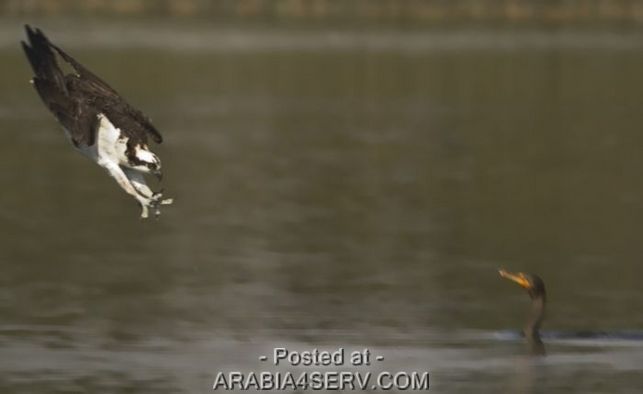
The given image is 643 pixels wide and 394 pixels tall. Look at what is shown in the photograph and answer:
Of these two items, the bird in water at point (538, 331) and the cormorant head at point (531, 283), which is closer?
the bird in water at point (538, 331)

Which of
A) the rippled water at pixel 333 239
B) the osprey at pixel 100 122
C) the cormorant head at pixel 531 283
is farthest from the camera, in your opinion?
the cormorant head at pixel 531 283

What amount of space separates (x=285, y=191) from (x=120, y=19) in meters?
52.9

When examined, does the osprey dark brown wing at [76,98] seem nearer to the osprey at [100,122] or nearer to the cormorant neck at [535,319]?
the osprey at [100,122]

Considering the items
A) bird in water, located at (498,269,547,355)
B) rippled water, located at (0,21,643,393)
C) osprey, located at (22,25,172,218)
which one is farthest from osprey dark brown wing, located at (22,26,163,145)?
bird in water, located at (498,269,547,355)

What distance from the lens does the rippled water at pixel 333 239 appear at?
1644 cm

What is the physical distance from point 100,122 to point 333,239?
→ 1014cm

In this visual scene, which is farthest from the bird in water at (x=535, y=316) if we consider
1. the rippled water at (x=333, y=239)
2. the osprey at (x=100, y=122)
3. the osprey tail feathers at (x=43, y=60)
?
the osprey tail feathers at (x=43, y=60)

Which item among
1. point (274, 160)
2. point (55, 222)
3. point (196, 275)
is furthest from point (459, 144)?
point (196, 275)

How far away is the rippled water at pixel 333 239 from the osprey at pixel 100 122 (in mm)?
1877

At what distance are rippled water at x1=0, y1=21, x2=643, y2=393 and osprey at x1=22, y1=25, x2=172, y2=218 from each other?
1877 millimetres

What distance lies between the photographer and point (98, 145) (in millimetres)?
13867

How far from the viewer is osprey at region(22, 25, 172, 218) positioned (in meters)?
13.7

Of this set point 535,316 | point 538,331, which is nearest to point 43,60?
point 535,316

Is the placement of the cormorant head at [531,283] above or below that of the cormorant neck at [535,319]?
above
